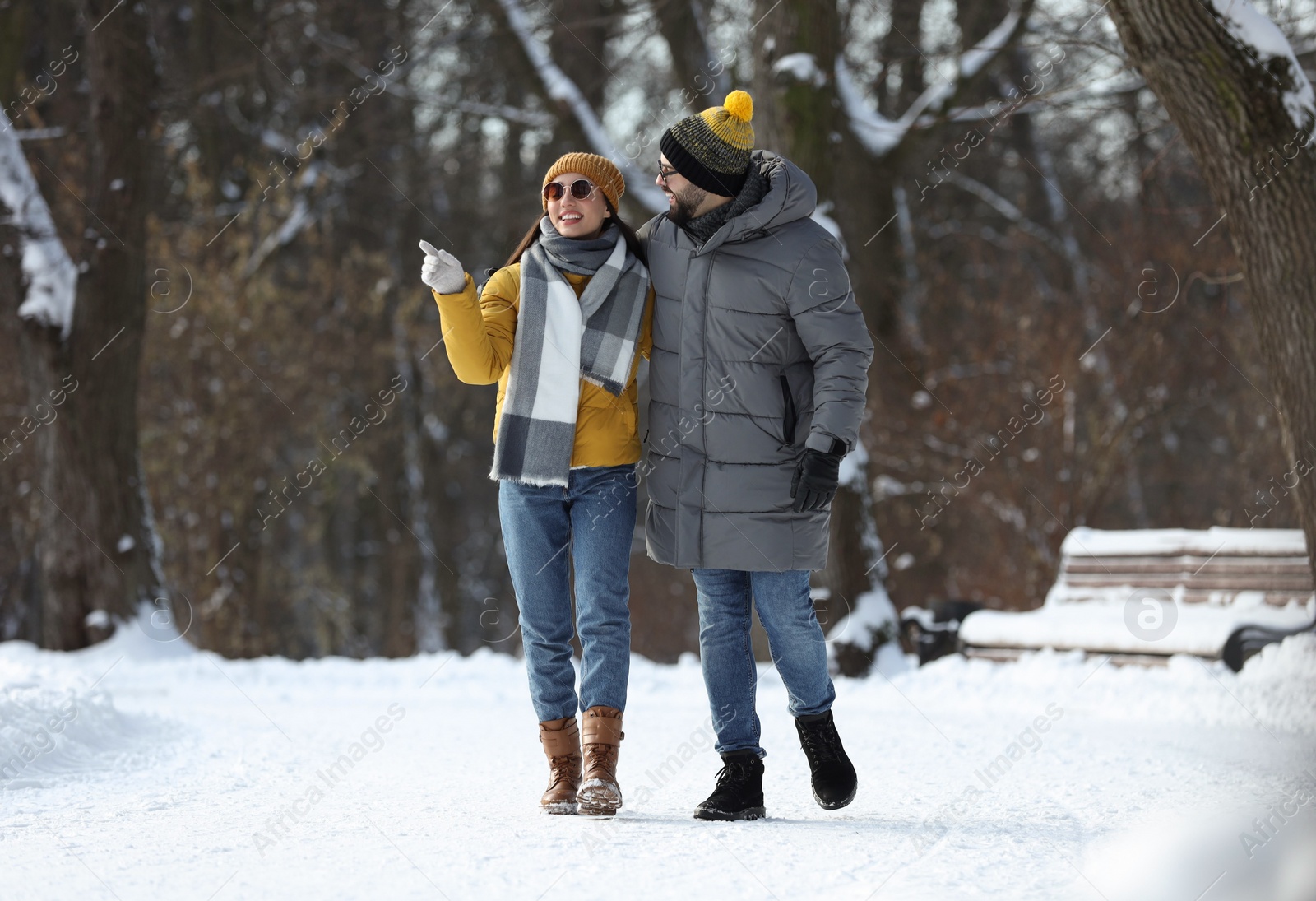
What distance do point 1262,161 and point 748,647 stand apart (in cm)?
282

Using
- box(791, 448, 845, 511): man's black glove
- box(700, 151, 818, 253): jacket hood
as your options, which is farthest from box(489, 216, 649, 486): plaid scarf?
box(791, 448, 845, 511): man's black glove

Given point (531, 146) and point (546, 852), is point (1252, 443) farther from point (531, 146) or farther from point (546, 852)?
point (546, 852)

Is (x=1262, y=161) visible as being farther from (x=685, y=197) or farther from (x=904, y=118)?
(x=904, y=118)

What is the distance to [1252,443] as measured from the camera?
38.9 feet

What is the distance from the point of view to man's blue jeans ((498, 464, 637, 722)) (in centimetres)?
352

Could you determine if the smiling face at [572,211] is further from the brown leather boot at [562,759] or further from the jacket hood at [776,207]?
the brown leather boot at [562,759]

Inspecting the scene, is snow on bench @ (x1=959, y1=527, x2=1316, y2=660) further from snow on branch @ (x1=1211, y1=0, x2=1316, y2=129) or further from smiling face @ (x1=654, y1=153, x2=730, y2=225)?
smiling face @ (x1=654, y1=153, x2=730, y2=225)

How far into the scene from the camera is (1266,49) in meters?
4.83

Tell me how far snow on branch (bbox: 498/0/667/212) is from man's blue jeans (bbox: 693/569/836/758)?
7.31 metres

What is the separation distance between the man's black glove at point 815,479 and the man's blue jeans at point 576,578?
48 cm

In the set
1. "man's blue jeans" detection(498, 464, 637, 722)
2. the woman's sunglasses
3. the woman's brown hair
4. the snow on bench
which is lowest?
the snow on bench

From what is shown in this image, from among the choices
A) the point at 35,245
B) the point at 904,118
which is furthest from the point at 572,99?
the point at 35,245

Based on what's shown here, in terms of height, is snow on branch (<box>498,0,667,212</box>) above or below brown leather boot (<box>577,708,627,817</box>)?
above

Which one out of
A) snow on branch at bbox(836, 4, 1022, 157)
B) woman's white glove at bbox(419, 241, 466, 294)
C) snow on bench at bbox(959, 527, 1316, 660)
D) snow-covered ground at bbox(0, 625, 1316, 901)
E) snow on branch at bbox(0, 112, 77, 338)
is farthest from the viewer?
snow on branch at bbox(836, 4, 1022, 157)
